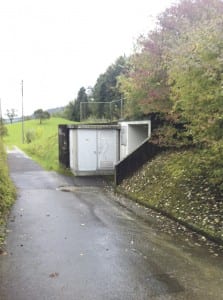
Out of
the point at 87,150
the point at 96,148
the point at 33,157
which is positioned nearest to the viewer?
the point at 87,150

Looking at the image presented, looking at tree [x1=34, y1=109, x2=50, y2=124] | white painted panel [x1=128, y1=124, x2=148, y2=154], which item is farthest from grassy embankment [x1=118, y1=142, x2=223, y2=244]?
tree [x1=34, y1=109, x2=50, y2=124]

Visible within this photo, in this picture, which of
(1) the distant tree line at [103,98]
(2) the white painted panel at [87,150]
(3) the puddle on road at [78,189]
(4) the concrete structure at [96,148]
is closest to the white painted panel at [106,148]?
(4) the concrete structure at [96,148]

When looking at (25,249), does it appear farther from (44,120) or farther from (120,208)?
(44,120)

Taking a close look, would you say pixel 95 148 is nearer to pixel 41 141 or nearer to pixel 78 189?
pixel 78 189

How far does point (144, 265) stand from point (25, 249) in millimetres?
2264

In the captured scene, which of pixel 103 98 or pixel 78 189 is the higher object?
pixel 103 98

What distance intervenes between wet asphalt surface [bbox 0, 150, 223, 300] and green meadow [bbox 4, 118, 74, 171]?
11.8 metres

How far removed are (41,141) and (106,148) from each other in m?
23.3

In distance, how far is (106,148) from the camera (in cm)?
1773

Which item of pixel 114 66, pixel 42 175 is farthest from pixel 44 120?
Answer: pixel 42 175

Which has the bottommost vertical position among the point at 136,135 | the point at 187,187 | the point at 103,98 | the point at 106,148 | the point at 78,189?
the point at 78,189

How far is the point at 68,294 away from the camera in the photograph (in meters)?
4.45

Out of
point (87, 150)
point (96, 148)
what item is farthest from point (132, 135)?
point (87, 150)

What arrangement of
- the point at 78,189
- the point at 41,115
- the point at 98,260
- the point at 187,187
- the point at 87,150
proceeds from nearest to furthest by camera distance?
the point at 98,260 → the point at 187,187 → the point at 78,189 → the point at 87,150 → the point at 41,115
